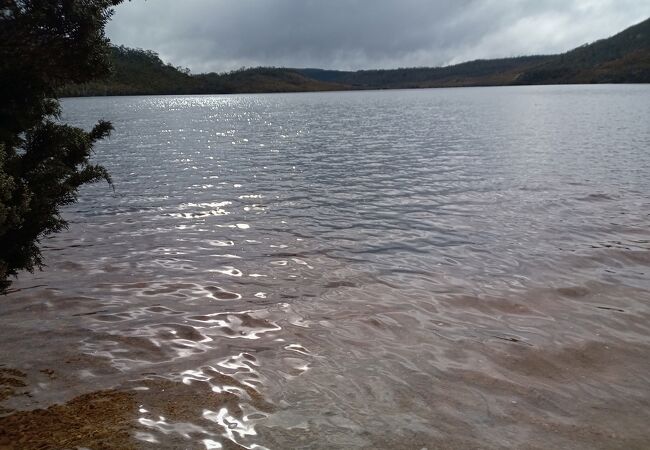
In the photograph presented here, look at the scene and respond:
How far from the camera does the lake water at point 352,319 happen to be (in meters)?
6.61

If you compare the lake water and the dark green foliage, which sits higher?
the dark green foliage

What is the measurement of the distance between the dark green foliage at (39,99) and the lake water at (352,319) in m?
2.57

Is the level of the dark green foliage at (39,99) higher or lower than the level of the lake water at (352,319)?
higher

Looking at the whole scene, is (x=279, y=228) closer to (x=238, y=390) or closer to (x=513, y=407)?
(x=238, y=390)

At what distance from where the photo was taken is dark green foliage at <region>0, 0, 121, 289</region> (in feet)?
22.2

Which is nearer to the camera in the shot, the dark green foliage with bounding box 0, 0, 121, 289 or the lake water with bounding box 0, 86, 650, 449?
the lake water with bounding box 0, 86, 650, 449

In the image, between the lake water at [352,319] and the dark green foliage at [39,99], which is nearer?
the lake water at [352,319]

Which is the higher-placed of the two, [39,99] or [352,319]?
[39,99]

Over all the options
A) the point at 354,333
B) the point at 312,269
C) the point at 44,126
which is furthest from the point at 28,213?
the point at 312,269

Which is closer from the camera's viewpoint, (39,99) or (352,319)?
(39,99)

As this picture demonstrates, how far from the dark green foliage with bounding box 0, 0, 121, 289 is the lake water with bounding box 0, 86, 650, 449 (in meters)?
2.57

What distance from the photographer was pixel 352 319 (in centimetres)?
1001

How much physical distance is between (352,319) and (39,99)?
268 inches

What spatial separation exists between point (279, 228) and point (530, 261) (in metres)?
8.71
